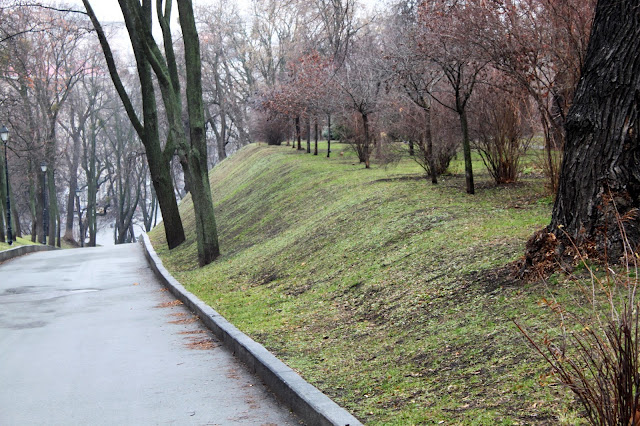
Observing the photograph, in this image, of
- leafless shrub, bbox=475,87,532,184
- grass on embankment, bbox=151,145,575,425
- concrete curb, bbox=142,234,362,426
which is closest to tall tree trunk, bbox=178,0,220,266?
grass on embankment, bbox=151,145,575,425

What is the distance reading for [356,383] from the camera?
591 centimetres

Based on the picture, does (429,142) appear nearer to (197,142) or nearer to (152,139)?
(197,142)

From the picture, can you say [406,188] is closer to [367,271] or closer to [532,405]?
[367,271]

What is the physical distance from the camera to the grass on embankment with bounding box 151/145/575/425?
5059 millimetres

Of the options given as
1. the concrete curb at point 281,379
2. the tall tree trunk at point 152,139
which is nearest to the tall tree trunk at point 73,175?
the tall tree trunk at point 152,139

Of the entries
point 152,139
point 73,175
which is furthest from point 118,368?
point 73,175

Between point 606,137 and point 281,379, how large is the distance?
385 centimetres

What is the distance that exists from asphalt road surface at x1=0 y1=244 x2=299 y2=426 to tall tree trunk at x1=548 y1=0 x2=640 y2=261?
3.42 meters

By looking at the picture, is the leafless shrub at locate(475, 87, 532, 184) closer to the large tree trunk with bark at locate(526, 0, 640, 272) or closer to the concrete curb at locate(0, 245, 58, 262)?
the large tree trunk with bark at locate(526, 0, 640, 272)

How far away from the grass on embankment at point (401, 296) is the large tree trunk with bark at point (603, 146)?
0.64 metres

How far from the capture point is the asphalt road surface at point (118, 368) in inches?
230

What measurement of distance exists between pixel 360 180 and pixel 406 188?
3889mm

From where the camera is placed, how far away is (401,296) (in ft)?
26.7

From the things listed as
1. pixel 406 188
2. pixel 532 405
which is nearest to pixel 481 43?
pixel 406 188
